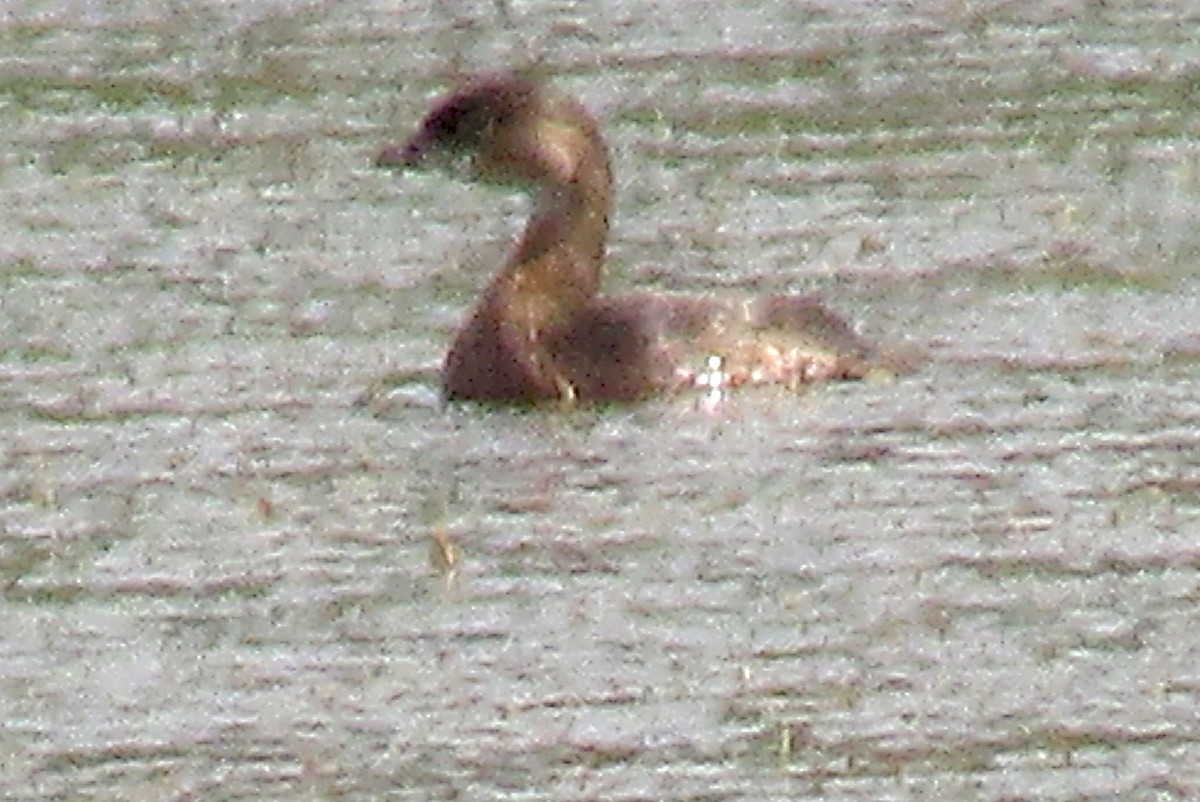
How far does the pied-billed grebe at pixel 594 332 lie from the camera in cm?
573

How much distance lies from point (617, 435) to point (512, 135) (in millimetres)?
605

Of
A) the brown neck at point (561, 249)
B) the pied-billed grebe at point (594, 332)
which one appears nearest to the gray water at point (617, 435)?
the pied-billed grebe at point (594, 332)

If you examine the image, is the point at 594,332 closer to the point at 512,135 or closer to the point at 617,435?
the point at 617,435

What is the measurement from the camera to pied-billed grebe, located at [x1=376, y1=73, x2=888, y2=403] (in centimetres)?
573

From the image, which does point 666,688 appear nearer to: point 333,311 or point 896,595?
point 896,595

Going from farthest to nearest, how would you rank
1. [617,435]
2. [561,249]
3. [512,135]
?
[512,135] → [561,249] → [617,435]

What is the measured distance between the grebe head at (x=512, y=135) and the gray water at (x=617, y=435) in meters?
0.14

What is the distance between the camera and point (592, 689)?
4914 millimetres

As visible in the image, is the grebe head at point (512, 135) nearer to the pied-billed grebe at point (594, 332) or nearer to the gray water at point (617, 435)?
the pied-billed grebe at point (594, 332)

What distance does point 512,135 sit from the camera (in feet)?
19.8

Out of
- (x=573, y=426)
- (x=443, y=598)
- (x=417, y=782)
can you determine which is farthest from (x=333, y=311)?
(x=417, y=782)

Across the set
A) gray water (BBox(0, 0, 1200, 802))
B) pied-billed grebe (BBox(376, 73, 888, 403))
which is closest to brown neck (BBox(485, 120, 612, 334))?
pied-billed grebe (BBox(376, 73, 888, 403))

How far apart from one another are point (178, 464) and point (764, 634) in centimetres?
92

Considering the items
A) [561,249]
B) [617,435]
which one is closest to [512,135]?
[561,249]
